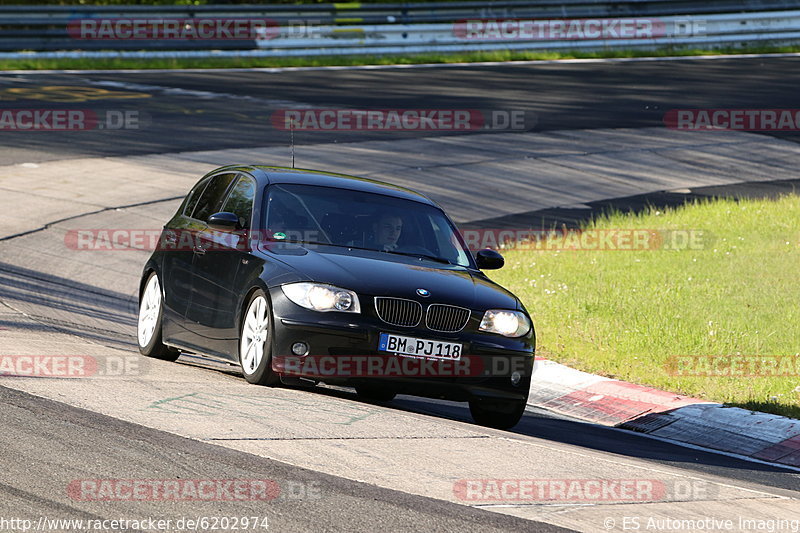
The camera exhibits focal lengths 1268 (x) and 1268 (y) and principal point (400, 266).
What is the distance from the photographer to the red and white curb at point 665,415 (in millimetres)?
9359

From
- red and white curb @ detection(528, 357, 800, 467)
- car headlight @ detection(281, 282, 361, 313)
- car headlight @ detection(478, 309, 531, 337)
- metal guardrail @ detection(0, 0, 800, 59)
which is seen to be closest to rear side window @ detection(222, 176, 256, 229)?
car headlight @ detection(281, 282, 361, 313)

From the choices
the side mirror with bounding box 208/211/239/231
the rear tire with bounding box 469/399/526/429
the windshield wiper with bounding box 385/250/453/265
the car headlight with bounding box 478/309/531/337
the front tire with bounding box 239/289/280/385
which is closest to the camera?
the front tire with bounding box 239/289/280/385

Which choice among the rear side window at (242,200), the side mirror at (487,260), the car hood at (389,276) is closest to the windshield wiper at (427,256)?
the car hood at (389,276)

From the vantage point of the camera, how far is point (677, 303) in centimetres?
1295

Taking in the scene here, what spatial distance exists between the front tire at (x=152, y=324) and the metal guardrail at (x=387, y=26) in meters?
20.9

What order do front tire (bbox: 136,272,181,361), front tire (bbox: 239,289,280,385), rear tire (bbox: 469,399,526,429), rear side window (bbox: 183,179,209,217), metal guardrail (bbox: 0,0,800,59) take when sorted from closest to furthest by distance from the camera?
front tire (bbox: 239,289,280,385), rear tire (bbox: 469,399,526,429), front tire (bbox: 136,272,181,361), rear side window (bbox: 183,179,209,217), metal guardrail (bbox: 0,0,800,59)

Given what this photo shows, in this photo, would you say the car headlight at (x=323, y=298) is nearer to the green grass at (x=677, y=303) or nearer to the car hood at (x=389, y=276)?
the car hood at (x=389, y=276)

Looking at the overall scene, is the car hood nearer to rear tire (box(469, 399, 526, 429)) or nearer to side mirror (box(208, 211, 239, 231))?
side mirror (box(208, 211, 239, 231))

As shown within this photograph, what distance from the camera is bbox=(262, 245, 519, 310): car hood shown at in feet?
27.6

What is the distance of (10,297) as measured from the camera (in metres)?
12.1

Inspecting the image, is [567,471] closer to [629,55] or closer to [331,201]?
[331,201]

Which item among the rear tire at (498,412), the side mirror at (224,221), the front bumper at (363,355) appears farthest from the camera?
the side mirror at (224,221)

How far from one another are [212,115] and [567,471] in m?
18.9

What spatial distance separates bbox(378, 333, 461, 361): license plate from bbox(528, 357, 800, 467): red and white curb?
215cm
